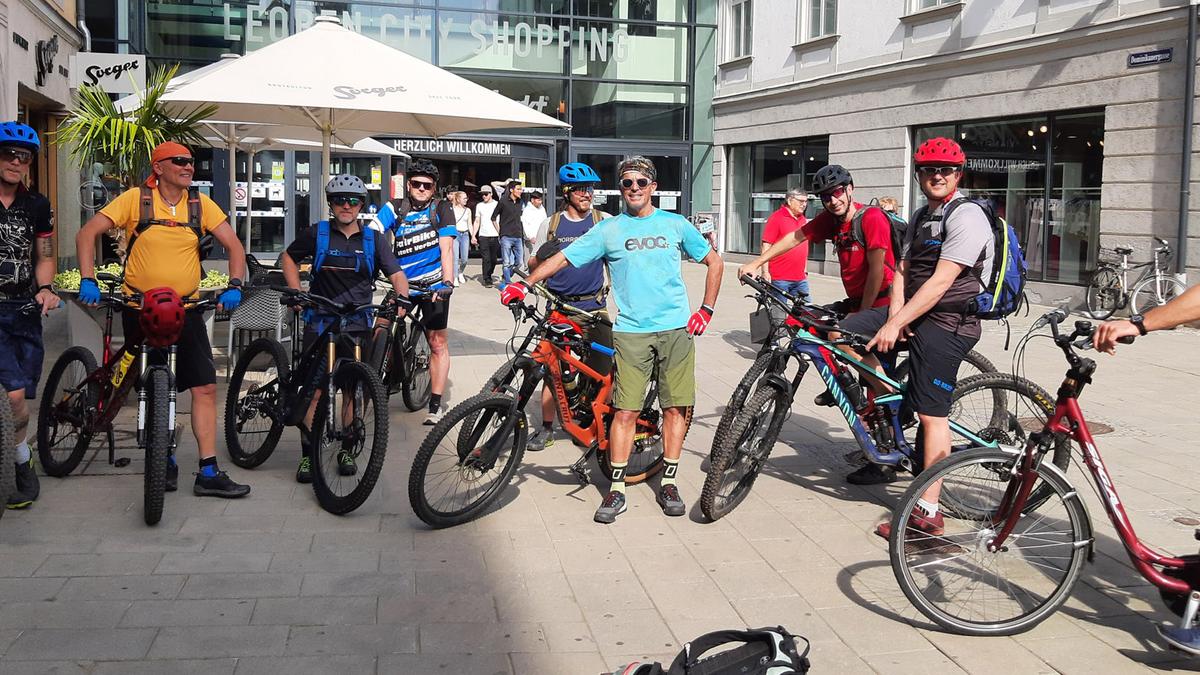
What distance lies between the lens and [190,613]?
4.30 meters

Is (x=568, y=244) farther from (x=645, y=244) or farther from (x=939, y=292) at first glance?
(x=939, y=292)

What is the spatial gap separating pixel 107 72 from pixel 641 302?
23.6 ft

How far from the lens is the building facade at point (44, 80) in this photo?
15.1m

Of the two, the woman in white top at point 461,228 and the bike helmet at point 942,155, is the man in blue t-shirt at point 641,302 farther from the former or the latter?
the woman in white top at point 461,228

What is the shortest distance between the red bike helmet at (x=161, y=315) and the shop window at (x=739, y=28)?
72.6 ft

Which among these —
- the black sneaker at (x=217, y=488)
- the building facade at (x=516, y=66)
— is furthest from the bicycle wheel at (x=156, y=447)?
the building facade at (x=516, y=66)

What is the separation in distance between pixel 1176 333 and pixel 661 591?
11.7 meters

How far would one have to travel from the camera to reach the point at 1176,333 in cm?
1417

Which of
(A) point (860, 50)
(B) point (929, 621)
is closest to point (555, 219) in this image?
(B) point (929, 621)

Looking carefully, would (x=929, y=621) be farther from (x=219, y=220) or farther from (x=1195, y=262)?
(x=1195, y=262)

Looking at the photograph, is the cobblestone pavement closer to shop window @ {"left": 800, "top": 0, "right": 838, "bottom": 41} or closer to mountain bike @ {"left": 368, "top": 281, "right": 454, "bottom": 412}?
mountain bike @ {"left": 368, "top": 281, "right": 454, "bottom": 412}

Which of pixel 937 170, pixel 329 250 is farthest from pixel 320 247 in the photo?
pixel 937 170

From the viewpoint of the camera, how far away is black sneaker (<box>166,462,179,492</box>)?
5984 mm

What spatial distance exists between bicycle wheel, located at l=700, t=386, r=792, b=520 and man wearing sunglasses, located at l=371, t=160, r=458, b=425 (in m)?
2.82
